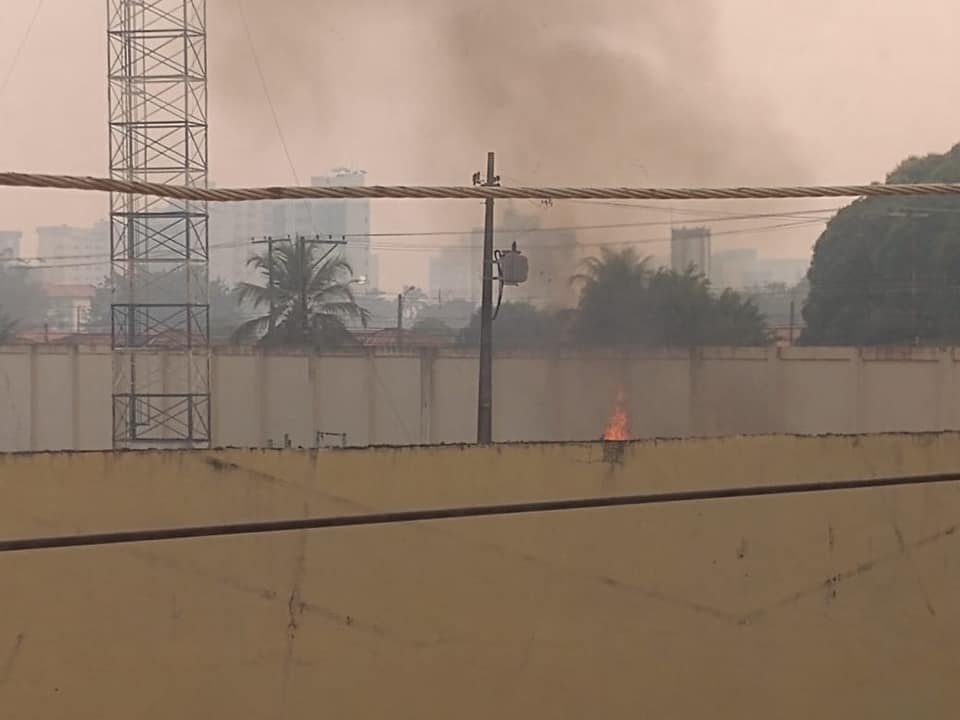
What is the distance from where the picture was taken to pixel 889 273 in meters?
15.4

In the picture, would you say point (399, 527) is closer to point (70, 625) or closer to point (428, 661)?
point (428, 661)

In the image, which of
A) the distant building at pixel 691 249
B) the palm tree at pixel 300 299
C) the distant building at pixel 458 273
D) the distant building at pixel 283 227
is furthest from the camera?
the distant building at pixel 691 249

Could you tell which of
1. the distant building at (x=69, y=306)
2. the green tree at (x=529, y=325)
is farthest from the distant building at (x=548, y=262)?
the distant building at (x=69, y=306)

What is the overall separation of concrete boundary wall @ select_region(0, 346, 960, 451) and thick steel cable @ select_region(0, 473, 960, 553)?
45 centimetres

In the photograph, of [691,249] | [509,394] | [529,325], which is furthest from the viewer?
[691,249]

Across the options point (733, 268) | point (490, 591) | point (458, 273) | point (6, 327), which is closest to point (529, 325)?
point (458, 273)

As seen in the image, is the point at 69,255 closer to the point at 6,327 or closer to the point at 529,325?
the point at 6,327

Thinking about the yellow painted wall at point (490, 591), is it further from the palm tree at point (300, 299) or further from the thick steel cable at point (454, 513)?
the palm tree at point (300, 299)

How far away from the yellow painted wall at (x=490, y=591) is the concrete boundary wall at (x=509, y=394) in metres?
0.49

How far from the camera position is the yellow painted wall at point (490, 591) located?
2092mm

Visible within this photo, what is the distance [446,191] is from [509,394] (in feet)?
20.4

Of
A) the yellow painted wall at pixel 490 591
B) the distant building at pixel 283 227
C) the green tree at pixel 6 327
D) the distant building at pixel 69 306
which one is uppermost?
the distant building at pixel 283 227

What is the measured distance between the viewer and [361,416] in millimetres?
5324

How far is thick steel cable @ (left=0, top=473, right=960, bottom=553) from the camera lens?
6.80ft
